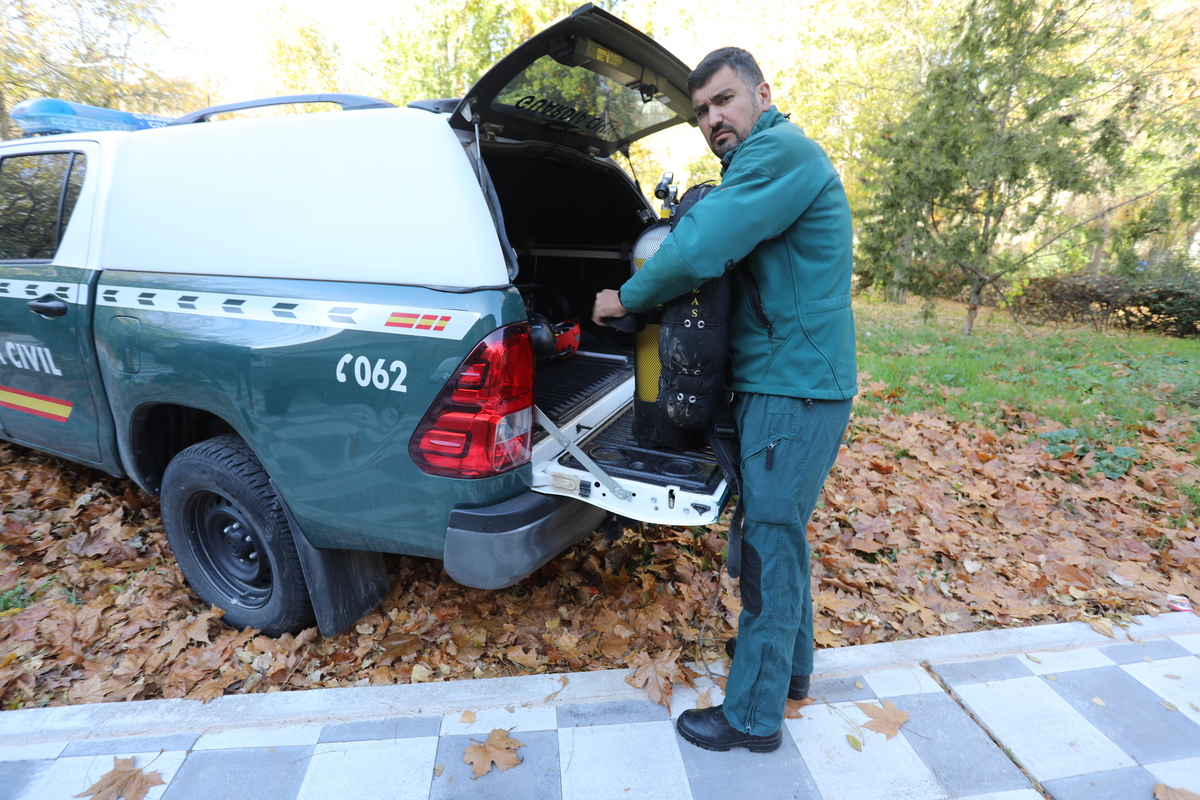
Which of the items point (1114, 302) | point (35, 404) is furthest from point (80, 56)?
point (1114, 302)

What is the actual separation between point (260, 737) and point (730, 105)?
264 cm

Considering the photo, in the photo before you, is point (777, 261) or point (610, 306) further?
point (610, 306)

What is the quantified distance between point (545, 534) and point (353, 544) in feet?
2.51

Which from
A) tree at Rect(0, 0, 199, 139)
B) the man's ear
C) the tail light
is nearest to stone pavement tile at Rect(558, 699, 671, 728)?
the tail light

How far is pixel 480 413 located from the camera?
2047mm

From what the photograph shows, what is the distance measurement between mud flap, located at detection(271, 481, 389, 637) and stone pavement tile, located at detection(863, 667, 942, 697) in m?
2.07

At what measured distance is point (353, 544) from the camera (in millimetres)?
2365

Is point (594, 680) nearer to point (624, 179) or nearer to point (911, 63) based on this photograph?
point (624, 179)

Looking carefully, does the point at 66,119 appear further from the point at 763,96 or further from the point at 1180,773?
the point at 1180,773

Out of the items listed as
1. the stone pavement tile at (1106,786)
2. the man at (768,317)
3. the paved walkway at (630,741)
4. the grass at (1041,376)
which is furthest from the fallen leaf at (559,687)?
the grass at (1041,376)

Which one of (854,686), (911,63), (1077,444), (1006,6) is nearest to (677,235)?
(854,686)

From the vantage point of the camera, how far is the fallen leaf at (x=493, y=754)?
6.82ft

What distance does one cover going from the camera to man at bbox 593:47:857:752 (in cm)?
185

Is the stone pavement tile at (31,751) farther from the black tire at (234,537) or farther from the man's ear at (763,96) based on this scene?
the man's ear at (763,96)
